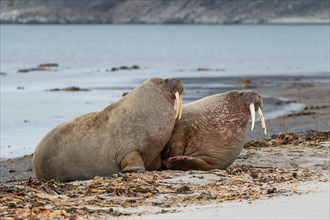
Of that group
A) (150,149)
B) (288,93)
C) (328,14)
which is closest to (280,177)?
(150,149)

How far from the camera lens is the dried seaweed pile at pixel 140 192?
23.1ft

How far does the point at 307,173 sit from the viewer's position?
977 cm

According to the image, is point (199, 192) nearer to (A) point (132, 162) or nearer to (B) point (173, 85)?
(A) point (132, 162)

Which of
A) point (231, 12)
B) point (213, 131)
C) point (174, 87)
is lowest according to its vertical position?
point (213, 131)

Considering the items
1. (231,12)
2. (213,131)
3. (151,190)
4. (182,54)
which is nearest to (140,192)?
(151,190)

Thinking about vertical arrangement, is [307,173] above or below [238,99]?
below

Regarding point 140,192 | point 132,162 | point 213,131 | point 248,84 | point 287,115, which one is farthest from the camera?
point 248,84

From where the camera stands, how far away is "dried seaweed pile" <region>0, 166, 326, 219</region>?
7.04 m

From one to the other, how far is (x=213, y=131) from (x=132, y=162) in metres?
1.16

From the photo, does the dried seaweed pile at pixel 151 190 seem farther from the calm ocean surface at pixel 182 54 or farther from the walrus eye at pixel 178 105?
the calm ocean surface at pixel 182 54

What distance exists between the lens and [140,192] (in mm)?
8117

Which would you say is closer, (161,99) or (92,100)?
(161,99)

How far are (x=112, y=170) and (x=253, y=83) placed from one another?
90.5 ft

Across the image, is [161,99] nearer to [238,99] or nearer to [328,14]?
[238,99]
